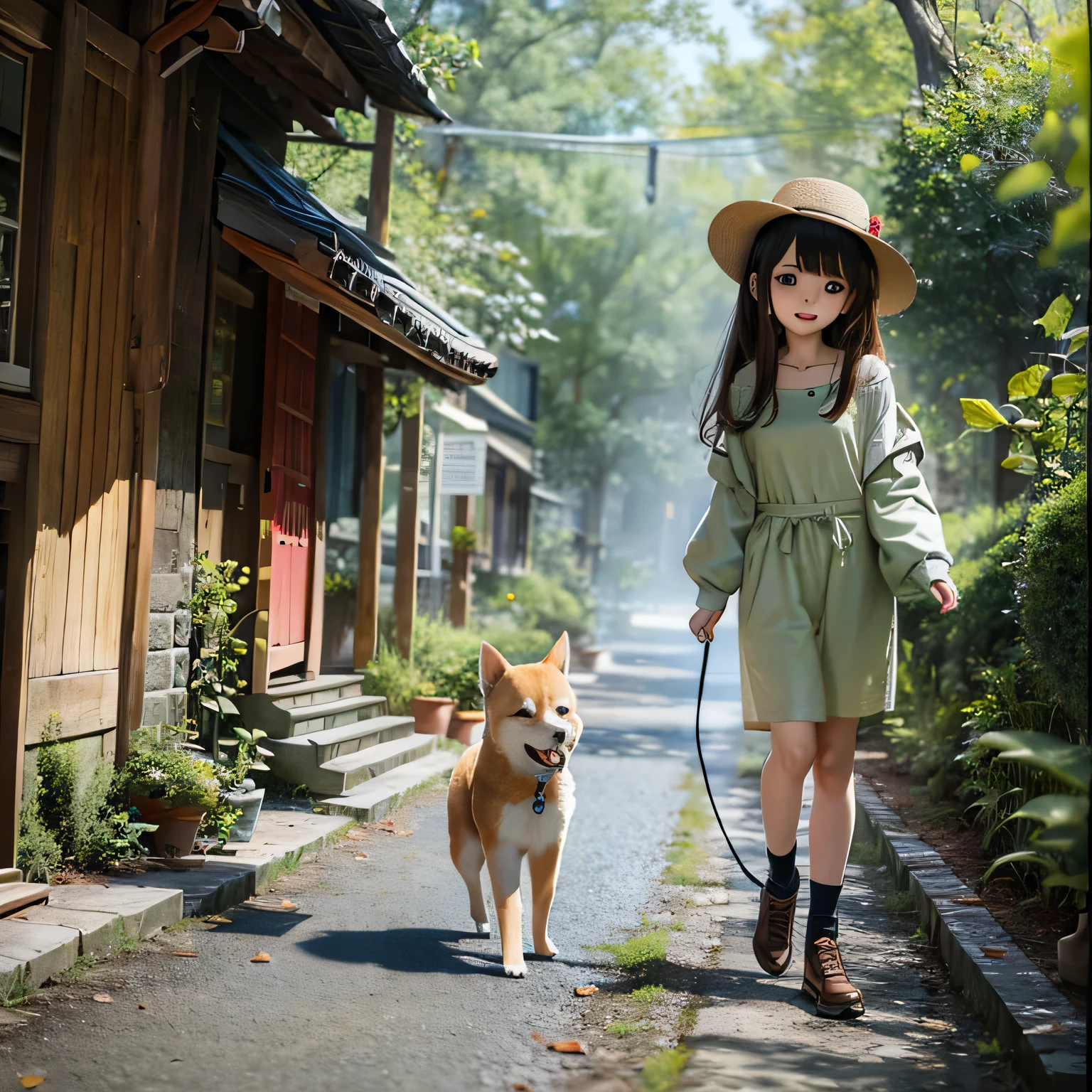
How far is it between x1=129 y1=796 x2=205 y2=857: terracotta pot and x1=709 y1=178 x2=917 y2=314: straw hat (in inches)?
126

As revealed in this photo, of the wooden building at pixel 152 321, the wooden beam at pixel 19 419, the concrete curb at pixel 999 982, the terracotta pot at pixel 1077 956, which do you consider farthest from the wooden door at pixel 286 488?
the terracotta pot at pixel 1077 956

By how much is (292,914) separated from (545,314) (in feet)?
101

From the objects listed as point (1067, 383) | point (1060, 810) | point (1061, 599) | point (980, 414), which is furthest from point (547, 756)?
point (980, 414)

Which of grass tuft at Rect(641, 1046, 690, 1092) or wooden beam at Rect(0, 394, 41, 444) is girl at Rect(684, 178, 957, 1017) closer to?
grass tuft at Rect(641, 1046, 690, 1092)

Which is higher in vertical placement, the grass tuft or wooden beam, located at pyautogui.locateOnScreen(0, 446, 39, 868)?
wooden beam, located at pyautogui.locateOnScreen(0, 446, 39, 868)

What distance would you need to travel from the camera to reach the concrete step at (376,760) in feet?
23.2

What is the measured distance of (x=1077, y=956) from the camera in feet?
11.1

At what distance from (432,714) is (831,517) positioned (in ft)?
20.0

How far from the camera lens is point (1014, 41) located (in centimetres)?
556

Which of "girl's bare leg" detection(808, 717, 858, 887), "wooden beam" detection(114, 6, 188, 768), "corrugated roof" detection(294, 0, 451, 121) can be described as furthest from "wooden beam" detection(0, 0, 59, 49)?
"girl's bare leg" detection(808, 717, 858, 887)

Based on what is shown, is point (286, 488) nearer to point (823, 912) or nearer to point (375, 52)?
point (375, 52)

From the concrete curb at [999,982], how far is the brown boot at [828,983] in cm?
38

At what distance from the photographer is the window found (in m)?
4.72

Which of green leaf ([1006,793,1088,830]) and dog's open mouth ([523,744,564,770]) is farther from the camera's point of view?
dog's open mouth ([523,744,564,770])
